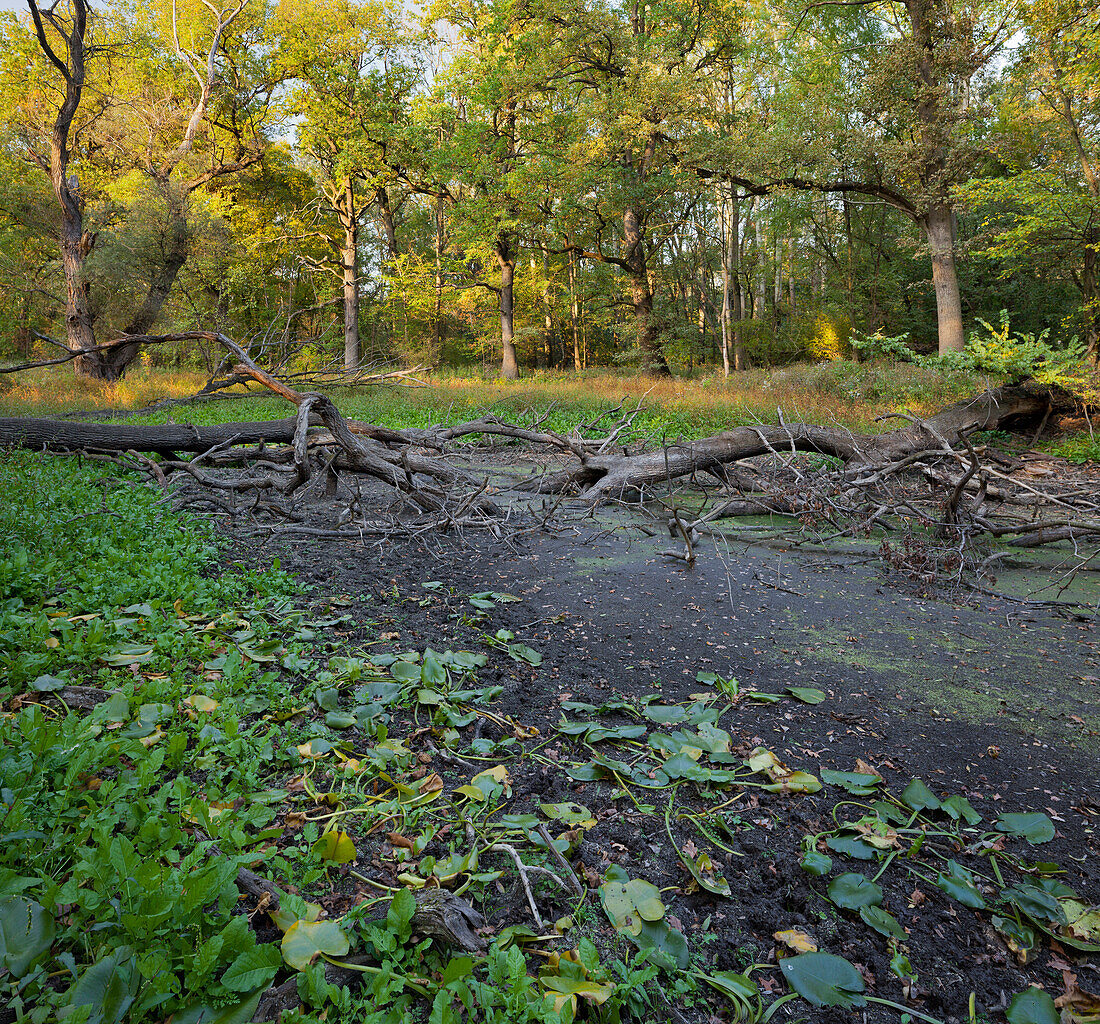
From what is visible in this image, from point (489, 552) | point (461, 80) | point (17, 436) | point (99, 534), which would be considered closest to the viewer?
point (99, 534)

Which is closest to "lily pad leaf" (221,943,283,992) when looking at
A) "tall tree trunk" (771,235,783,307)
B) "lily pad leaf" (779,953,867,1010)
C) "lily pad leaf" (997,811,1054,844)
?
"lily pad leaf" (779,953,867,1010)

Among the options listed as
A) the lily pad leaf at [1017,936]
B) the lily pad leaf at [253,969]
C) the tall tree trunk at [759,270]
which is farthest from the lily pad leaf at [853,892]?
the tall tree trunk at [759,270]

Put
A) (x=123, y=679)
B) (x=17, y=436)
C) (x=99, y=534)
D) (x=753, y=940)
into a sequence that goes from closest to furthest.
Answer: (x=753, y=940)
(x=123, y=679)
(x=99, y=534)
(x=17, y=436)

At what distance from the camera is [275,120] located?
915 inches

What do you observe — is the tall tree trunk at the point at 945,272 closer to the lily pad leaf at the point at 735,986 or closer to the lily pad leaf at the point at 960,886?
the lily pad leaf at the point at 960,886

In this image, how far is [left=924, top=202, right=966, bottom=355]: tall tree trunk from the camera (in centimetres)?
1307

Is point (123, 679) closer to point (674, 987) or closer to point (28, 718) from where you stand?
point (28, 718)

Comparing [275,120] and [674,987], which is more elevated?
[275,120]

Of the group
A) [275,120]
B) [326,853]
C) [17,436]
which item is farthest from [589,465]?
[275,120]

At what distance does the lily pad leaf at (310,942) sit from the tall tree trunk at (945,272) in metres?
15.1

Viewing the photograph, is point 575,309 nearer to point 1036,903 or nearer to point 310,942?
point 1036,903

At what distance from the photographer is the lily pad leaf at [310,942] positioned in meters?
1.25

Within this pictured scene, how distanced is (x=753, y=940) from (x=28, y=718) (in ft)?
6.77

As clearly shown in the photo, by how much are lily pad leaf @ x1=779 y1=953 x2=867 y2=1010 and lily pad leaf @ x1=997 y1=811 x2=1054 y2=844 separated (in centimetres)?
87
